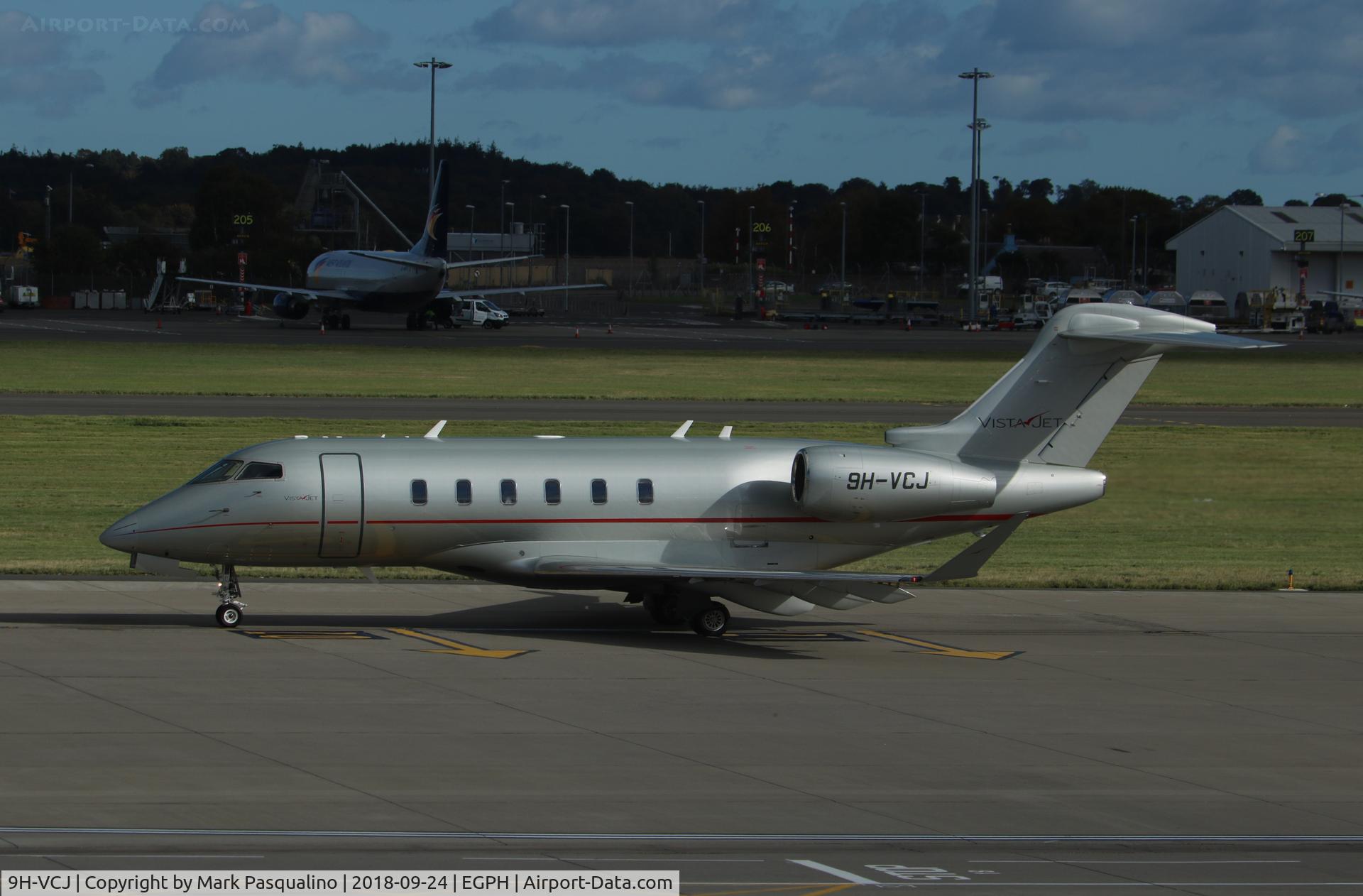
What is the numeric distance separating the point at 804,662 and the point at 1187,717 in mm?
5455

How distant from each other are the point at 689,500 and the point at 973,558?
4.44 metres

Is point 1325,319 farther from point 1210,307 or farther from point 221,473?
point 221,473

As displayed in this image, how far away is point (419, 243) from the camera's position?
99250mm

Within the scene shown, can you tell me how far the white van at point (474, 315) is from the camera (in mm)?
107562

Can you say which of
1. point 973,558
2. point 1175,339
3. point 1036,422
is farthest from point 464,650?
point 1175,339

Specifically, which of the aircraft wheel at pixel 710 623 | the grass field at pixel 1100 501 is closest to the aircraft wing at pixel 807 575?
the aircraft wheel at pixel 710 623

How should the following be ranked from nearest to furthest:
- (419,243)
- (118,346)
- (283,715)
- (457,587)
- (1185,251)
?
(283,715) → (457,587) → (118,346) → (419,243) → (1185,251)

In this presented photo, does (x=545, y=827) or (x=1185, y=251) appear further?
(x=1185, y=251)

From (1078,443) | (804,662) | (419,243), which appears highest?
(419,243)

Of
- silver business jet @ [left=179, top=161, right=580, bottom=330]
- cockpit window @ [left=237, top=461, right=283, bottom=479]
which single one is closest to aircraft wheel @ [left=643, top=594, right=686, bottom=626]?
cockpit window @ [left=237, top=461, right=283, bottom=479]

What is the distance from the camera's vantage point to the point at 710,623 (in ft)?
77.6

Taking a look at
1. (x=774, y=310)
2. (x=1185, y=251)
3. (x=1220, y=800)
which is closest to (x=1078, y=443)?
(x=1220, y=800)

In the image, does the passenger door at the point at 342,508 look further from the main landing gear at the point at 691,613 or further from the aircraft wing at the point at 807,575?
the main landing gear at the point at 691,613

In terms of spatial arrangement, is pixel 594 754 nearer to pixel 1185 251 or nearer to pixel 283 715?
pixel 283 715
